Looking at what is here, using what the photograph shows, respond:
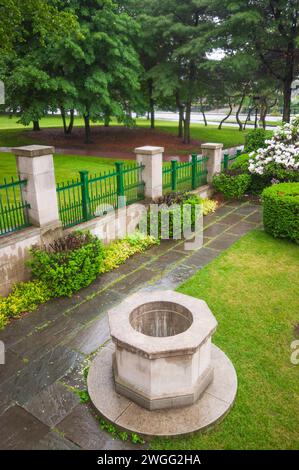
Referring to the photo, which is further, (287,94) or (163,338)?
(287,94)

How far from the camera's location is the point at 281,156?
11812 mm

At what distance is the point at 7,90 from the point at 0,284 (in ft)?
52.0

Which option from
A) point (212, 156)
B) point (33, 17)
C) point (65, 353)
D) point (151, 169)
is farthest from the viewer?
point (212, 156)

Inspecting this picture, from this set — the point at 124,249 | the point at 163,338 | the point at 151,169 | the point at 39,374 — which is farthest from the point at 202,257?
the point at 39,374

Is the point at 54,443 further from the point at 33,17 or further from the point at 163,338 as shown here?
the point at 33,17

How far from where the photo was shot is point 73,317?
21.2 feet

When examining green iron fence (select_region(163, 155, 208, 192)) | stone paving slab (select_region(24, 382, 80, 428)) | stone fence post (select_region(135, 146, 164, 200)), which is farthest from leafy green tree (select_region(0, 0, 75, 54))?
stone paving slab (select_region(24, 382, 80, 428))

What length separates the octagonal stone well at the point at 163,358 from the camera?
4141 millimetres

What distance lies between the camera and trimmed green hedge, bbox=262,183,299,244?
9.22 metres

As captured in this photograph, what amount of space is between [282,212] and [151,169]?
368 cm

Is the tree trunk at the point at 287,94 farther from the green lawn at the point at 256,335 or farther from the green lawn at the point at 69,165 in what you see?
the green lawn at the point at 256,335

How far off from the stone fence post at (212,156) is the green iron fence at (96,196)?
3.61 meters

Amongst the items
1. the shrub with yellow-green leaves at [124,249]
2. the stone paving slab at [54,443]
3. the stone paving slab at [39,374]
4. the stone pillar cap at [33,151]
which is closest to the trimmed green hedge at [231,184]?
the shrub with yellow-green leaves at [124,249]

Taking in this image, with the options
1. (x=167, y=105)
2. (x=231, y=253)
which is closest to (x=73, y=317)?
(x=231, y=253)
